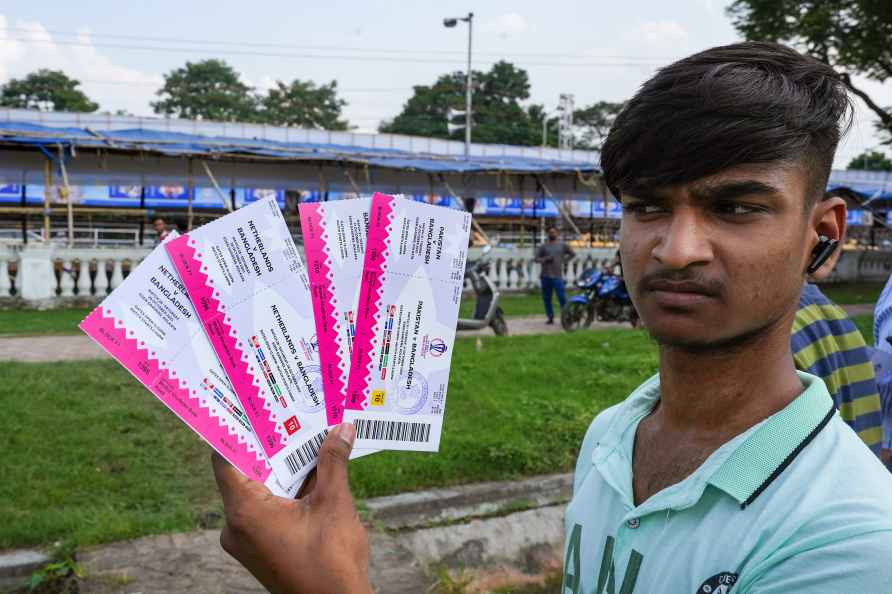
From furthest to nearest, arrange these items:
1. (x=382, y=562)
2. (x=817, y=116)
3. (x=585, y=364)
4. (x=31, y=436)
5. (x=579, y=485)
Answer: (x=585, y=364)
(x=31, y=436)
(x=382, y=562)
(x=579, y=485)
(x=817, y=116)

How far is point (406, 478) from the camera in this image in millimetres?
4672

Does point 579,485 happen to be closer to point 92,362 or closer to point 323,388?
point 323,388

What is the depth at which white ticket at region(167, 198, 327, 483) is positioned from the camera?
1.30 metres

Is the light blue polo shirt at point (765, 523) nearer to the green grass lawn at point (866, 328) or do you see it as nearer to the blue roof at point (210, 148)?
→ the green grass lawn at point (866, 328)

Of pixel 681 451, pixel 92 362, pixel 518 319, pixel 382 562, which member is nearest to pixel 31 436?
pixel 92 362

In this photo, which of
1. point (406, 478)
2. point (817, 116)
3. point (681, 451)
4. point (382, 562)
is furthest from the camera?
point (406, 478)

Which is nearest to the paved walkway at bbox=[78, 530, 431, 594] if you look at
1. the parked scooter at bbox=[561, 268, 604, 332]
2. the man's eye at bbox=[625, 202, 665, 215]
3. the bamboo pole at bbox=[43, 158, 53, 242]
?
the man's eye at bbox=[625, 202, 665, 215]

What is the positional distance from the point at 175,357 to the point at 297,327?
197 millimetres

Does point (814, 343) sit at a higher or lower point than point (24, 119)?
lower

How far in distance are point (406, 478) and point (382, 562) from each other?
3.26 feet

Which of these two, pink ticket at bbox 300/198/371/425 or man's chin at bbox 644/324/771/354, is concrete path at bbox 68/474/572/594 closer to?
pink ticket at bbox 300/198/371/425

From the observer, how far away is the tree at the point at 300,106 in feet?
194

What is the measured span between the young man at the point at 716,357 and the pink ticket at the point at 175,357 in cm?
5

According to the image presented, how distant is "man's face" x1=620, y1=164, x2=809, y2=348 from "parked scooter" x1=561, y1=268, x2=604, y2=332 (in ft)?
33.3
